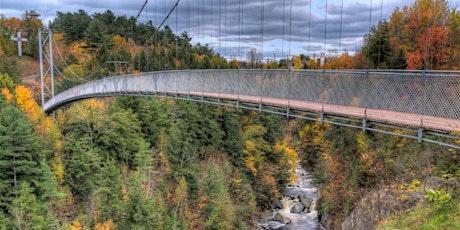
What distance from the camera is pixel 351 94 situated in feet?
33.3

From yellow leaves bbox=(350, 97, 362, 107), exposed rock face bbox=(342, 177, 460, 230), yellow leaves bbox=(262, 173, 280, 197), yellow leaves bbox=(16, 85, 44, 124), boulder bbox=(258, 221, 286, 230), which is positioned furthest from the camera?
yellow leaves bbox=(262, 173, 280, 197)

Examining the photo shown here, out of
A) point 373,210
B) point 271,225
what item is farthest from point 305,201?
point 373,210

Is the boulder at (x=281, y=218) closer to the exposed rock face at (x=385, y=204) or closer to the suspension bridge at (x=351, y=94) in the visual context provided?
the exposed rock face at (x=385, y=204)

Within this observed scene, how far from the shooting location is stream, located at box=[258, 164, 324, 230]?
1051 inches

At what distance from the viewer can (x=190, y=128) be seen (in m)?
35.3

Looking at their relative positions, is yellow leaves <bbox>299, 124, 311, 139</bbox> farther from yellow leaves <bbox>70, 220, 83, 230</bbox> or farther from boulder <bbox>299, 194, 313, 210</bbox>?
yellow leaves <bbox>70, 220, 83, 230</bbox>

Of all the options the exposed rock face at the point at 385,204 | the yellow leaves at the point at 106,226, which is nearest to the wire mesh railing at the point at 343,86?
the exposed rock face at the point at 385,204

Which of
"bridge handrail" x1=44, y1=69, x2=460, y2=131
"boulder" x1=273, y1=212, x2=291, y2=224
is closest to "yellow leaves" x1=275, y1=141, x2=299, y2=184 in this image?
"boulder" x1=273, y1=212, x2=291, y2=224

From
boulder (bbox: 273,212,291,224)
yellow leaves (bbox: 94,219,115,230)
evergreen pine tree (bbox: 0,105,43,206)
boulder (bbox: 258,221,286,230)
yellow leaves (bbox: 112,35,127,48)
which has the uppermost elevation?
yellow leaves (bbox: 112,35,127,48)

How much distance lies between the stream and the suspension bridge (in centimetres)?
1444

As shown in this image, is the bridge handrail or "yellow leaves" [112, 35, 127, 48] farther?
"yellow leaves" [112, 35, 127, 48]

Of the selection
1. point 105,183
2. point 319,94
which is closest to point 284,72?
point 319,94

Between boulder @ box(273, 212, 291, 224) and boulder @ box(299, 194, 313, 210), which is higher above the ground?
boulder @ box(299, 194, 313, 210)

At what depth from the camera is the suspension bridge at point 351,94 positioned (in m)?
7.95
